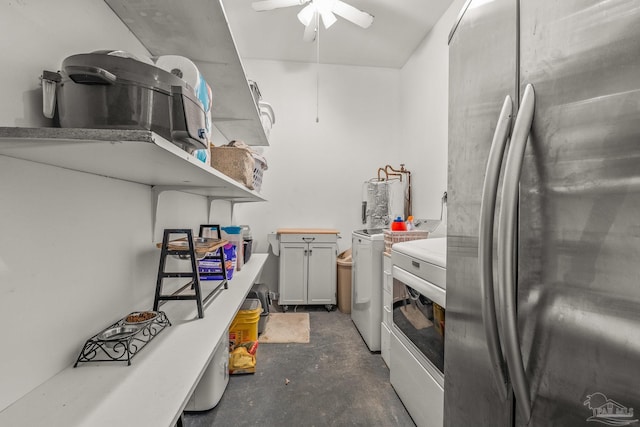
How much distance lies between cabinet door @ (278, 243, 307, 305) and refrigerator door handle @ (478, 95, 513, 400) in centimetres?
279

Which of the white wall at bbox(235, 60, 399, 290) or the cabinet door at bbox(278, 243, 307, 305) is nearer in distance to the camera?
the cabinet door at bbox(278, 243, 307, 305)

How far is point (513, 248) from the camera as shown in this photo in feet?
1.63

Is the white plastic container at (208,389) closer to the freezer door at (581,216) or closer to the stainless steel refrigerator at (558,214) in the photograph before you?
the stainless steel refrigerator at (558,214)

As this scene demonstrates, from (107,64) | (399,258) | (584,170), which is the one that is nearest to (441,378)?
(399,258)

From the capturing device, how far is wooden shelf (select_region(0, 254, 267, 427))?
577 millimetres

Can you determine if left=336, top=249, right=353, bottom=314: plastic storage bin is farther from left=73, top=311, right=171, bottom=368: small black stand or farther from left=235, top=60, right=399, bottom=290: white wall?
left=73, top=311, right=171, bottom=368: small black stand

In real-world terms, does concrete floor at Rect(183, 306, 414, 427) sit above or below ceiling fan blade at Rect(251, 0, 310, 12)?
below

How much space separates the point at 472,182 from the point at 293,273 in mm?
2785

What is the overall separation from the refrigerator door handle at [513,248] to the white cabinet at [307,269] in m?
2.79

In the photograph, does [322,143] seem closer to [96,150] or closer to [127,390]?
[96,150]

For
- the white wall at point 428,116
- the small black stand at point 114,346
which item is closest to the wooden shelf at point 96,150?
the small black stand at point 114,346

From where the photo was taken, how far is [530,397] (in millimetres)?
482

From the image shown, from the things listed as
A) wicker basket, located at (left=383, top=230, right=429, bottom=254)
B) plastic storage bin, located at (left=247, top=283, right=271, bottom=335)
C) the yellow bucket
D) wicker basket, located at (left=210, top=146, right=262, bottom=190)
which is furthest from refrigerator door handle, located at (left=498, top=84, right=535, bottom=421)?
plastic storage bin, located at (left=247, top=283, right=271, bottom=335)

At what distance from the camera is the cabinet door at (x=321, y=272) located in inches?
129
